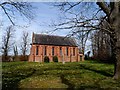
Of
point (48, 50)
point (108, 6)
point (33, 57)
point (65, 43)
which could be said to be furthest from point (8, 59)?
point (108, 6)

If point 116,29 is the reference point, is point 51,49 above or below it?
above

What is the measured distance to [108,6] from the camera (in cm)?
1772

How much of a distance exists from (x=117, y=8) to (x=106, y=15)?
110 cm

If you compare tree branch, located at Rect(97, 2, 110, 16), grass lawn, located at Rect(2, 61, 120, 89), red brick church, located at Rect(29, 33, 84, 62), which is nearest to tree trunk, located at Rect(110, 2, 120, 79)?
tree branch, located at Rect(97, 2, 110, 16)

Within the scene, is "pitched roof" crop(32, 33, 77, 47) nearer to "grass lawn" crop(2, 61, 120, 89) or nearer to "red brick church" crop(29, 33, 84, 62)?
"red brick church" crop(29, 33, 84, 62)

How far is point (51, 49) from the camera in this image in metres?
61.2

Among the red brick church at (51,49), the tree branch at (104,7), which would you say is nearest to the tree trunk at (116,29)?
the tree branch at (104,7)

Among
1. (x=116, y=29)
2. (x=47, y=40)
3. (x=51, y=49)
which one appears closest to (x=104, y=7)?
(x=116, y=29)

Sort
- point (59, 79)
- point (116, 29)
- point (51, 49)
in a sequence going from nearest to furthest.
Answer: point (116, 29) < point (59, 79) < point (51, 49)

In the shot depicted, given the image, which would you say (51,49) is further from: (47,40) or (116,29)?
(116,29)

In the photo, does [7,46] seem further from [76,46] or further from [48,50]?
[76,46]

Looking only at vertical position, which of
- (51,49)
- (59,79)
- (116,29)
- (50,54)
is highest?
(51,49)

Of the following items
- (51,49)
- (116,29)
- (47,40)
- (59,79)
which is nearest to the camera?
(116,29)

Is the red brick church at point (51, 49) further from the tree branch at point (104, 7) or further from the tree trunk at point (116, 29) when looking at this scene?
the tree trunk at point (116, 29)
